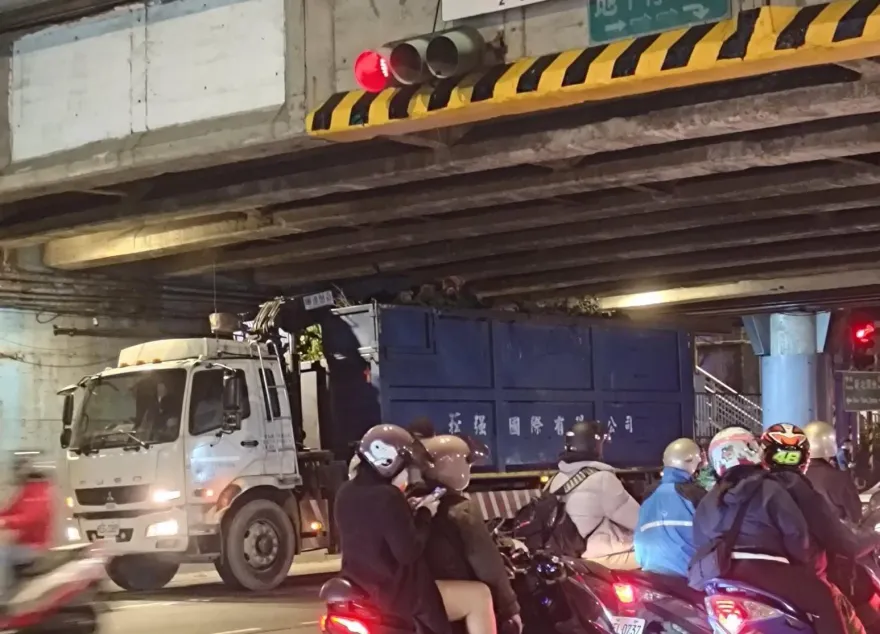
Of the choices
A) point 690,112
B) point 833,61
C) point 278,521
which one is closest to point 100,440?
point 278,521

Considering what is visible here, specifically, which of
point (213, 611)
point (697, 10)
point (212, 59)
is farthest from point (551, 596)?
point (213, 611)

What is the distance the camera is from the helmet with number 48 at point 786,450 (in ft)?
20.7

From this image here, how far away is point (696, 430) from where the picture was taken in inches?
801

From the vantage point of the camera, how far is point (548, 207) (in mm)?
15164

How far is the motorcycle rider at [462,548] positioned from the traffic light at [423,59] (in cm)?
450

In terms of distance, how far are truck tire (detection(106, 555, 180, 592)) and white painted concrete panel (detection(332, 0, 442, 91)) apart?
6.78 meters

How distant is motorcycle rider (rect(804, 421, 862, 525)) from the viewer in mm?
8094

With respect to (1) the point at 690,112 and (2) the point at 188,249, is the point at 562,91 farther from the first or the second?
(2) the point at 188,249

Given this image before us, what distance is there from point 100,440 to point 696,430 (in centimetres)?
992

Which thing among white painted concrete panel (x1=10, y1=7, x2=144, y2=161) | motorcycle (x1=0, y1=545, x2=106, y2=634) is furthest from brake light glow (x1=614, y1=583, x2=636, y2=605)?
white painted concrete panel (x1=10, y1=7, x2=144, y2=161)

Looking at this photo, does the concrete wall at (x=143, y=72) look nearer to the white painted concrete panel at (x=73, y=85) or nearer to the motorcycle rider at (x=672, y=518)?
the white painted concrete panel at (x=73, y=85)

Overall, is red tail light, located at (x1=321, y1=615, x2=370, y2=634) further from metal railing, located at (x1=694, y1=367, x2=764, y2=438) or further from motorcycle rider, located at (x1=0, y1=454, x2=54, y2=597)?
metal railing, located at (x1=694, y1=367, x2=764, y2=438)

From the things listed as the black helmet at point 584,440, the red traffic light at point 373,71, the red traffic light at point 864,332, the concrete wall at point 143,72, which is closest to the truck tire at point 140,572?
the concrete wall at point 143,72

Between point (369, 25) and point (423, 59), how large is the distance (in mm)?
937
